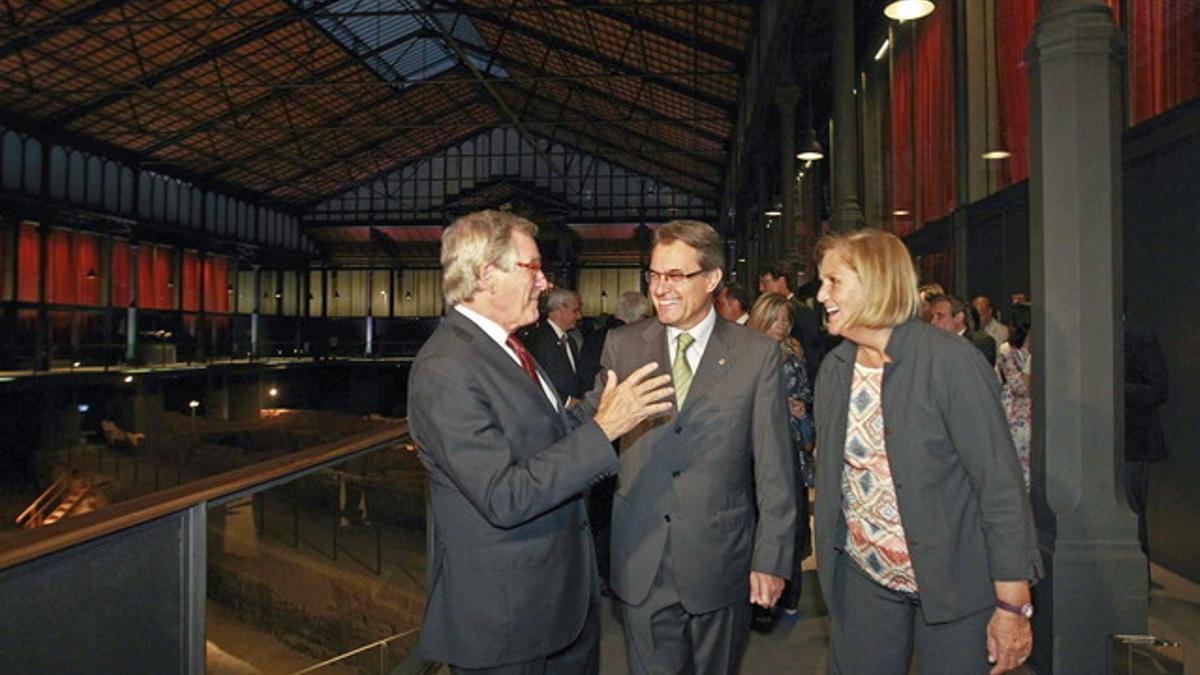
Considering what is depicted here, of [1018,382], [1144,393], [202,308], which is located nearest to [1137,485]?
[1144,393]

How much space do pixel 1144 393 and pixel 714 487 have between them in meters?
3.15

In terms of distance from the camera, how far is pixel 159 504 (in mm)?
2020

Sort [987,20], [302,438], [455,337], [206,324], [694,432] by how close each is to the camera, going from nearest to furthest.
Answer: [455,337] < [694,432] < [987,20] < [302,438] < [206,324]

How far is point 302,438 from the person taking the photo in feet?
62.8

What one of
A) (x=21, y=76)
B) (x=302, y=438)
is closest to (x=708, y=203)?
(x=302, y=438)

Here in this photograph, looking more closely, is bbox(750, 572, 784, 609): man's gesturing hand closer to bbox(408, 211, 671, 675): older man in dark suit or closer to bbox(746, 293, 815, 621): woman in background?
bbox(408, 211, 671, 675): older man in dark suit

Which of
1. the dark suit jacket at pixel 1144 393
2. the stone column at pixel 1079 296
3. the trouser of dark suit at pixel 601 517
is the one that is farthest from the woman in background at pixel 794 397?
the dark suit jacket at pixel 1144 393

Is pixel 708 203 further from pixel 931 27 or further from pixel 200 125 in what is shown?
pixel 931 27

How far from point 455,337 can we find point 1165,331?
5.05 m

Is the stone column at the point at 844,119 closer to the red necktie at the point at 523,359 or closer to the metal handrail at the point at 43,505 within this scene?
the red necktie at the point at 523,359

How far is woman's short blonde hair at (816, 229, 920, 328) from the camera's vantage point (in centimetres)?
228

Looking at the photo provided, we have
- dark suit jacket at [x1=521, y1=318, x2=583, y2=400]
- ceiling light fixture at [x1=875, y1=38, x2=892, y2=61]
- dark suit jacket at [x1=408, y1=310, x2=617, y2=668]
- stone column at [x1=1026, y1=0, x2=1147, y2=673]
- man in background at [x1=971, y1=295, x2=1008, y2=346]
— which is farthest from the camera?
ceiling light fixture at [x1=875, y1=38, x2=892, y2=61]

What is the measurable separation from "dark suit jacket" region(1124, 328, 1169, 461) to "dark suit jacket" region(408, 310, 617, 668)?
366 centimetres

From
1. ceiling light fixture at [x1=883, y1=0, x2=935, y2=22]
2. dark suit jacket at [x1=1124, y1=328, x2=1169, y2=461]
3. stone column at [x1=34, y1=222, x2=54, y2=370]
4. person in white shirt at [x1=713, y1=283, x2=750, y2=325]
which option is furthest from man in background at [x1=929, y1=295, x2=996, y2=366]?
stone column at [x1=34, y1=222, x2=54, y2=370]
